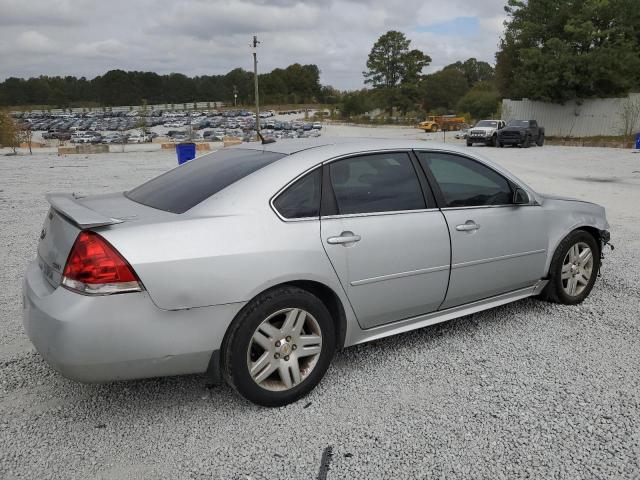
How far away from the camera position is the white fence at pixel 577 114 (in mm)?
34188

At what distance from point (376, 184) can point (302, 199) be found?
59cm

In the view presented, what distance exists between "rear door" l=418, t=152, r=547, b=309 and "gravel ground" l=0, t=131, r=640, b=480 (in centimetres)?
44

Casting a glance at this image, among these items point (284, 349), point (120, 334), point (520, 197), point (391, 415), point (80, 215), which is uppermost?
point (80, 215)

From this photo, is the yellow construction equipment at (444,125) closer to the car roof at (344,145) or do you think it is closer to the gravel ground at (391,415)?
the car roof at (344,145)

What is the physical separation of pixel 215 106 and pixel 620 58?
456 ft

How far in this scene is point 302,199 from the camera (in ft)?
10.1

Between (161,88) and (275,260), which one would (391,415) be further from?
(161,88)

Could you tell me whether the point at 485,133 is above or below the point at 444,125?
below

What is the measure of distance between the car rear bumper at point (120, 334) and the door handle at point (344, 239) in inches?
25.9

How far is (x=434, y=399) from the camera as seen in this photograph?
3109 millimetres

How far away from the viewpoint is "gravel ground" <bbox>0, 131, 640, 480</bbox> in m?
2.54

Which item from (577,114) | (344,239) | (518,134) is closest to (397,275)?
(344,239)

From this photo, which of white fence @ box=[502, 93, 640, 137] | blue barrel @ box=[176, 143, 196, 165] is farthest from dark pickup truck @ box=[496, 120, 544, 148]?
blue barrel @ box=[176, 143, 196, 165]

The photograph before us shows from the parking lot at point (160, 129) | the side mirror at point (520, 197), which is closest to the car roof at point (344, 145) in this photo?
the side mirror at point (520, 197)
